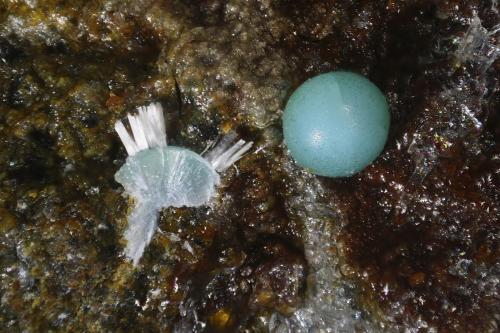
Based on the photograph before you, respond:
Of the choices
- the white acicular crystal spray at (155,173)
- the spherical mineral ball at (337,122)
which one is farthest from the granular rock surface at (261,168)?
the spherical mineral ball at (337,122)

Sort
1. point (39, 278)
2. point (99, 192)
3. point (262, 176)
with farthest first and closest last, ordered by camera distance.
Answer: point (262, 176), point (99, 192), point (39, 278)

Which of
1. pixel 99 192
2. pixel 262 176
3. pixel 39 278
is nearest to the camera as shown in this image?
pixel 39 278

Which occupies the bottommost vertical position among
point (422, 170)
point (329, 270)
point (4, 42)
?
point (329, 270)

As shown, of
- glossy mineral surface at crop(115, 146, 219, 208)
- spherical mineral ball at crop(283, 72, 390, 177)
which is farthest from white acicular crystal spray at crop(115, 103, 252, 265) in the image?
spherical mineral ball at crop(283, 72, 390, 177)

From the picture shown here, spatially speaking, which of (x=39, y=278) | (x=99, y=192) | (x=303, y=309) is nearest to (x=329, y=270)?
(x=303, y=309)

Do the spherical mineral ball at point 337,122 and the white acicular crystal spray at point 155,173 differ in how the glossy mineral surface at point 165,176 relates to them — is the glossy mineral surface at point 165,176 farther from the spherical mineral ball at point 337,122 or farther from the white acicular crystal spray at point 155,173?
the spherical mineral ball at point 337,122

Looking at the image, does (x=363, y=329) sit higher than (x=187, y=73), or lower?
lower

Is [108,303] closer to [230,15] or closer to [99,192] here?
[99,192]

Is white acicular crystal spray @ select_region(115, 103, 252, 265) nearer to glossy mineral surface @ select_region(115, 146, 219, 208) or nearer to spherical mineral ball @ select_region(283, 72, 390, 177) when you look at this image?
glossy mineral surface @ select_region(115, 146, 219, 208)
